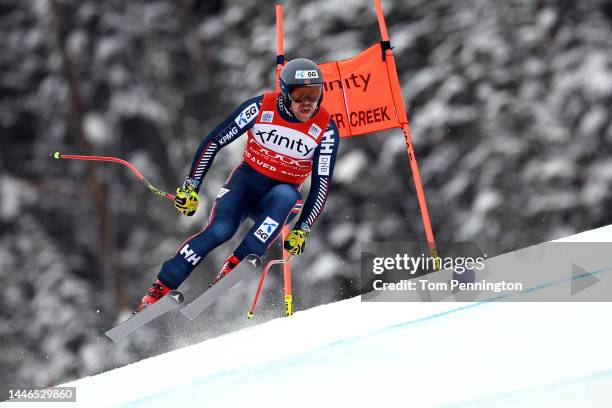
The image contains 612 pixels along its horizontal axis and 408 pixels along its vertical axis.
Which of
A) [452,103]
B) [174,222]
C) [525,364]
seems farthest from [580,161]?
[525,364]

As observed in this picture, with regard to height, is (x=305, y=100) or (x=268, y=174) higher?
(x=305, y=100)

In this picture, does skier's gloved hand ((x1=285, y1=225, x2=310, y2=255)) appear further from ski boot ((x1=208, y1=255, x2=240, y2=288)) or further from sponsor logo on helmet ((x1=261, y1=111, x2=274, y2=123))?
sponsor logo on helmet ((x1=261, y1=111, x2=274, y2=123))

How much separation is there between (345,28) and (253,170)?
292 inches

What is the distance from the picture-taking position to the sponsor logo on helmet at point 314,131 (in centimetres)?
612

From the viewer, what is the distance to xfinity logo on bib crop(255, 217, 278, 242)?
5898 mm

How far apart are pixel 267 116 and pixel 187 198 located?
737mm

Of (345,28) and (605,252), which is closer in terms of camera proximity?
(605,252)

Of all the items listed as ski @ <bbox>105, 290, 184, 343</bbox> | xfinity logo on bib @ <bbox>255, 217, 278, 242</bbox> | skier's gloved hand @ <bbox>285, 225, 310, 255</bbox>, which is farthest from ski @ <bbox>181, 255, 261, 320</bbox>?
skier's gloved hand @ <bbox>285, 225, 310, 255</bbox>

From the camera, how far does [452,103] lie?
1293 centimetres

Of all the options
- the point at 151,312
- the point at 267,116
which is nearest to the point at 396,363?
the point at 151,312

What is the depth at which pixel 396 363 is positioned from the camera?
5.15 meters

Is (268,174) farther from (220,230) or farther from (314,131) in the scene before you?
(220,230)

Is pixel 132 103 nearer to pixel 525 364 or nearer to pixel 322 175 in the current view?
pixel 322 175

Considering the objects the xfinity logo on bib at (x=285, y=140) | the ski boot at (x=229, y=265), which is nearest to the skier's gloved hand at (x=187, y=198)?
the ski boot at (x=229, y=265)
